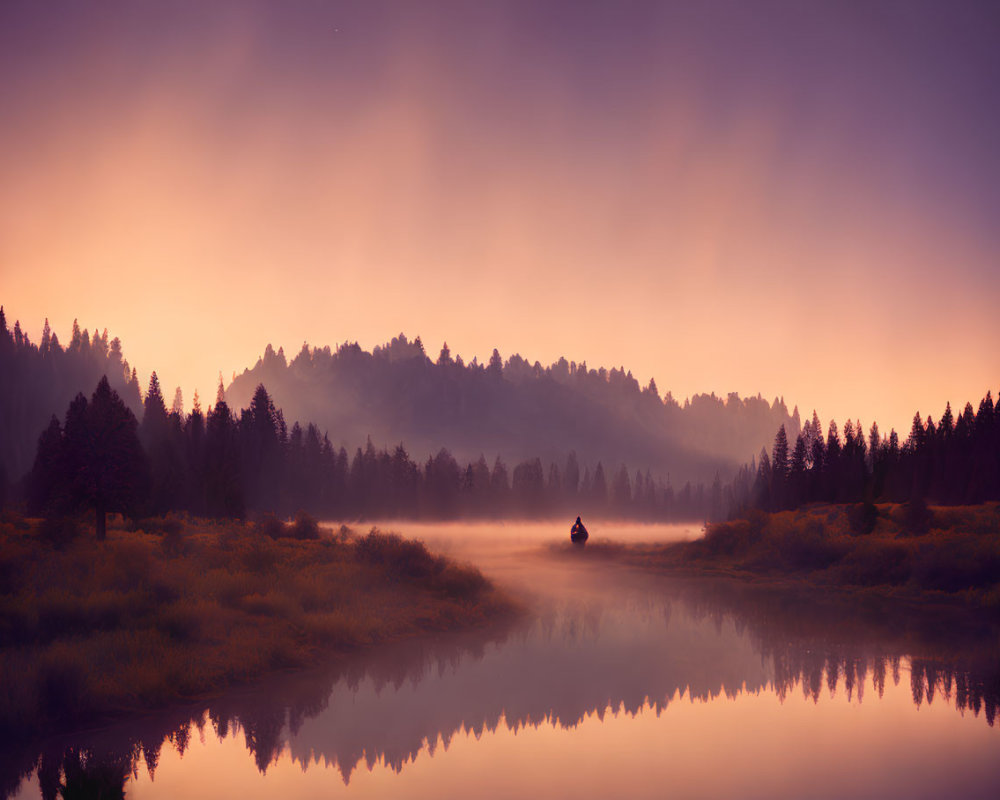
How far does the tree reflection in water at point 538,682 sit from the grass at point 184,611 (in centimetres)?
98

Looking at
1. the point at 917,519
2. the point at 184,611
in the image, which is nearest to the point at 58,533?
the point at 184,611

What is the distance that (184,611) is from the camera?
59.1 feet

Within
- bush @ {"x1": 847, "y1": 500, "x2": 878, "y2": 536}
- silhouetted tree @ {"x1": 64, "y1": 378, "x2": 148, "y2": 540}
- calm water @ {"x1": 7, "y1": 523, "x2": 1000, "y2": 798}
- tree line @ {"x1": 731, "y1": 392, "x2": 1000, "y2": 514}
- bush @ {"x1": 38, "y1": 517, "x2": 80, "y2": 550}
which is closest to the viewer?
calm water @ {"x1": 7, "y1": 523, "x2": 1000, "y2": 798}

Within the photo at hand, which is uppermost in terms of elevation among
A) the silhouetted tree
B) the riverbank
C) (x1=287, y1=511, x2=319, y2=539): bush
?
the silhouetted tree

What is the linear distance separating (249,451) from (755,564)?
66175mm

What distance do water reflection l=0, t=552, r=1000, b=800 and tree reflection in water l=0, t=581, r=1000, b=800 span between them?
0.05 metres

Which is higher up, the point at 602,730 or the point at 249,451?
the point at 249,451

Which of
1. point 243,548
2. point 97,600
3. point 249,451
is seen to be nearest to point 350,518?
point 249,451

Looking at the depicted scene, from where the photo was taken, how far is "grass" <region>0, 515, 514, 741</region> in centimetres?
1362

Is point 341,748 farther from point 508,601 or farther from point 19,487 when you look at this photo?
point 19,487

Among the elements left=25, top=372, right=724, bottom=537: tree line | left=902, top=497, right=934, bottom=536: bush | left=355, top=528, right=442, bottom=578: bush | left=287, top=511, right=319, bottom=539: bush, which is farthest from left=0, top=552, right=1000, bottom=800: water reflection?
left=25, top=372, right=724, bottom=537: tree line

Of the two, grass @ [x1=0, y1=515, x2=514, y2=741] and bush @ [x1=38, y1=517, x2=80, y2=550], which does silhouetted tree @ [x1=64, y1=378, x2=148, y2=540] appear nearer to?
grass @ [x1=0, y1=515, x2=514, y2=741]

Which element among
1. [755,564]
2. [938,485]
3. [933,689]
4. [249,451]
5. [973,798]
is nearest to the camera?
[973,798]

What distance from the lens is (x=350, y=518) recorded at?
114812 mm
